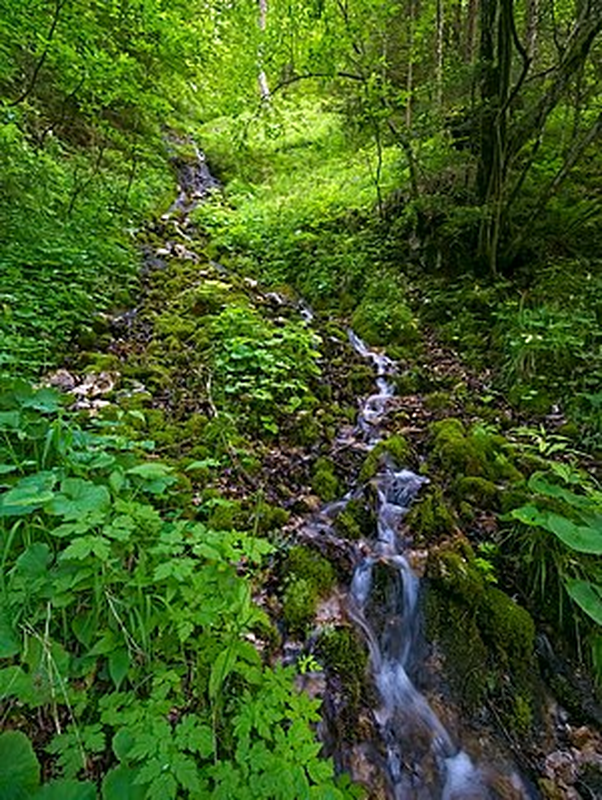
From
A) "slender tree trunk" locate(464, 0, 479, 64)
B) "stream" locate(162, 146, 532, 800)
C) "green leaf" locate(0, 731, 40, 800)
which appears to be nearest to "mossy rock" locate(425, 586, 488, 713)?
"stream" locate(162, 146, 532, 800)

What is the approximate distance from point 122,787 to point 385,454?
8.91ft

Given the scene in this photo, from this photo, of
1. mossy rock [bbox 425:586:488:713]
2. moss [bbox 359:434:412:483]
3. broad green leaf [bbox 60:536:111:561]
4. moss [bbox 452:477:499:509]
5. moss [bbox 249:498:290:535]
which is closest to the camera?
broad green leaf [bbox 60:536:111:561]

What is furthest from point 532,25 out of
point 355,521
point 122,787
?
point 122,787

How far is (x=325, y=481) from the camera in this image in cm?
356

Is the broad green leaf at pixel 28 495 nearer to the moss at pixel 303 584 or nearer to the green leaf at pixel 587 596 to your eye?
the moss at pixel 303 584

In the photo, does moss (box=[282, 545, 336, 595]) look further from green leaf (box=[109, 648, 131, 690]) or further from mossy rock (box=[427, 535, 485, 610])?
green leaf (box=[109, 648, 131, 690])

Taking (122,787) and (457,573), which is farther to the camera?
(457,573)

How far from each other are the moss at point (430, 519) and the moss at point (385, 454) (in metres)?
0.43

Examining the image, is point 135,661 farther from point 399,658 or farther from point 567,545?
point 567,545

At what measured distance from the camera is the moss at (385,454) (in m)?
3.67

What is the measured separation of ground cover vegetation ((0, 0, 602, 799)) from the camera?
5.84ft

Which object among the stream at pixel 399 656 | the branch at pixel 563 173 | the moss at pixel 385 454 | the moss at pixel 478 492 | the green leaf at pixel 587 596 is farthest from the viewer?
the branch at pixel 563 173

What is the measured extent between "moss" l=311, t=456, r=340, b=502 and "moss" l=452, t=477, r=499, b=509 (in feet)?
2.77

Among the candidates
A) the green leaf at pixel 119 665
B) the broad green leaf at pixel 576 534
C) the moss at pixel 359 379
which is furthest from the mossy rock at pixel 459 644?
the moss at pixel 359 379
